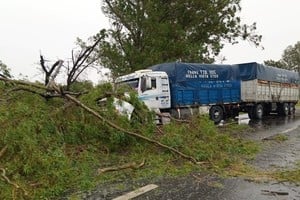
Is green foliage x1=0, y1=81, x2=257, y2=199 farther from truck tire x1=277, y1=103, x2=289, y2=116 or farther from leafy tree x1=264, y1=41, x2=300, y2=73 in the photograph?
leafy tree x1=264, y1=41, x2=300, y2=73

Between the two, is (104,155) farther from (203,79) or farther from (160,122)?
(203,79)

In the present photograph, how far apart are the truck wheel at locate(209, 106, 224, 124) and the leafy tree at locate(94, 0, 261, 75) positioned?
19.7 feet

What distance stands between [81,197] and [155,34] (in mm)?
19575

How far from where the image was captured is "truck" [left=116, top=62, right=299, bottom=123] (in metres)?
16.7

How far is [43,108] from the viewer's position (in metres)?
8.52

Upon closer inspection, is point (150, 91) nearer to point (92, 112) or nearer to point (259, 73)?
point (92, 112)

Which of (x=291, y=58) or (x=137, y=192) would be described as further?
(x=291, y=58)

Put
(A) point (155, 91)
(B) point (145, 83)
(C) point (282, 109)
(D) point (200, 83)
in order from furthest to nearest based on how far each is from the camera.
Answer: (C) point (282, 109) < (D) point (200, 83) < (A) point (155, 91) < (B) point (145, 83)

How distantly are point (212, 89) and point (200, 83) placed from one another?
0.93 metres

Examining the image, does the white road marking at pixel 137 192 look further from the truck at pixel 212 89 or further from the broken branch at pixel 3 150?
the truck at pixel 212 89

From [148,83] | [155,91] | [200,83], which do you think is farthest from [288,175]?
[200,83]

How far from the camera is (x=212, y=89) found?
1911 centimetres

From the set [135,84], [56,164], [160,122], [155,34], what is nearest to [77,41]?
[155,34]

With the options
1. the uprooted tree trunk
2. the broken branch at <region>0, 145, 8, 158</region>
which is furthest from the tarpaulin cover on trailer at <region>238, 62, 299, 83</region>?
the broken branch at <region>0, 145, 8, 158</region>
